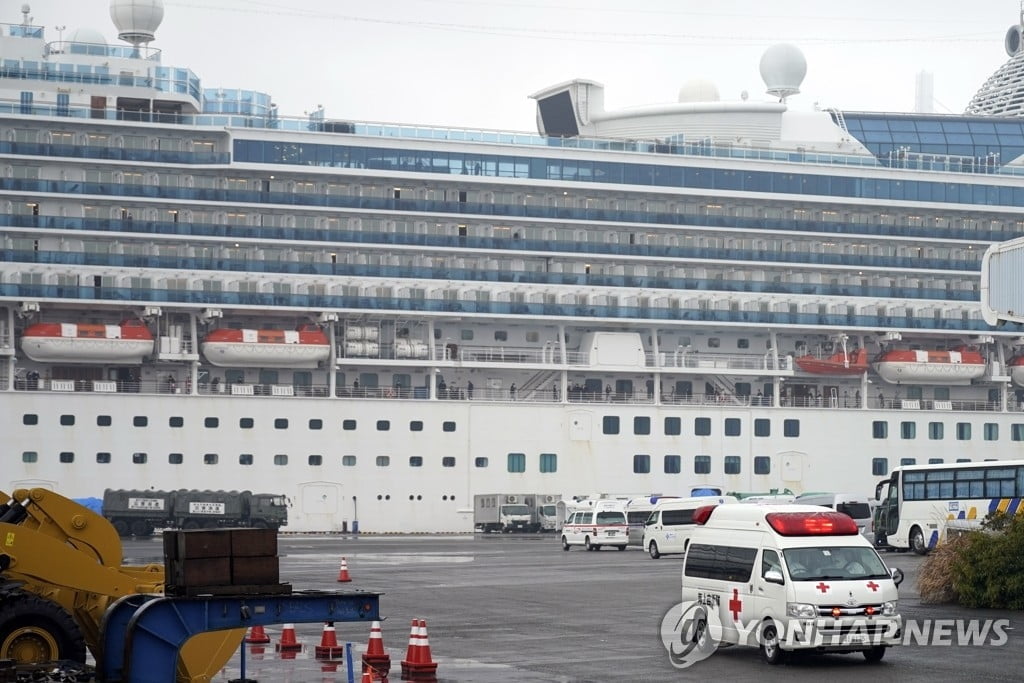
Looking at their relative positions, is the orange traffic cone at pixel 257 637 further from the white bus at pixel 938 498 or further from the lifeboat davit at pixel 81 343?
the lifeboat davit at pixel 81 343

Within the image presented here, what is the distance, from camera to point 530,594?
28031 millimetres

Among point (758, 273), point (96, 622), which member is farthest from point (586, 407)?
point (96, 622)

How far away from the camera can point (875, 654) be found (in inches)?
693

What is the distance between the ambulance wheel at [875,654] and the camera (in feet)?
57.5

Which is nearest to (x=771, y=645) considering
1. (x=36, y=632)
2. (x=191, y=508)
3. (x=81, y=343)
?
(x=36, y=632)

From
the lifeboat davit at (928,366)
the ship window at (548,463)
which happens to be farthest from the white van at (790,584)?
the lifeboat davit at (928,366)

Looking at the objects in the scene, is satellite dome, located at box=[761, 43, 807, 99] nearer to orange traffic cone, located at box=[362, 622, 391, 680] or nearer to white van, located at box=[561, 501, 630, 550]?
white van, located at box=[561, 501, 630, 550]

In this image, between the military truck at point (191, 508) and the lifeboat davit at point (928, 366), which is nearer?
the military truck at point (191, 508)

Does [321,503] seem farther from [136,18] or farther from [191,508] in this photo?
[136,18]

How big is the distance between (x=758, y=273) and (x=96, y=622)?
153 feet

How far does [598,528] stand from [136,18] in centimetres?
2670

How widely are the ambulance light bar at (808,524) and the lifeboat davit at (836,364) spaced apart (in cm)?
4082

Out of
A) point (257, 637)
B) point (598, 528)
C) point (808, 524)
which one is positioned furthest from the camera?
point (598, 528)

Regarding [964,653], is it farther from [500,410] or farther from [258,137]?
[258,137]
